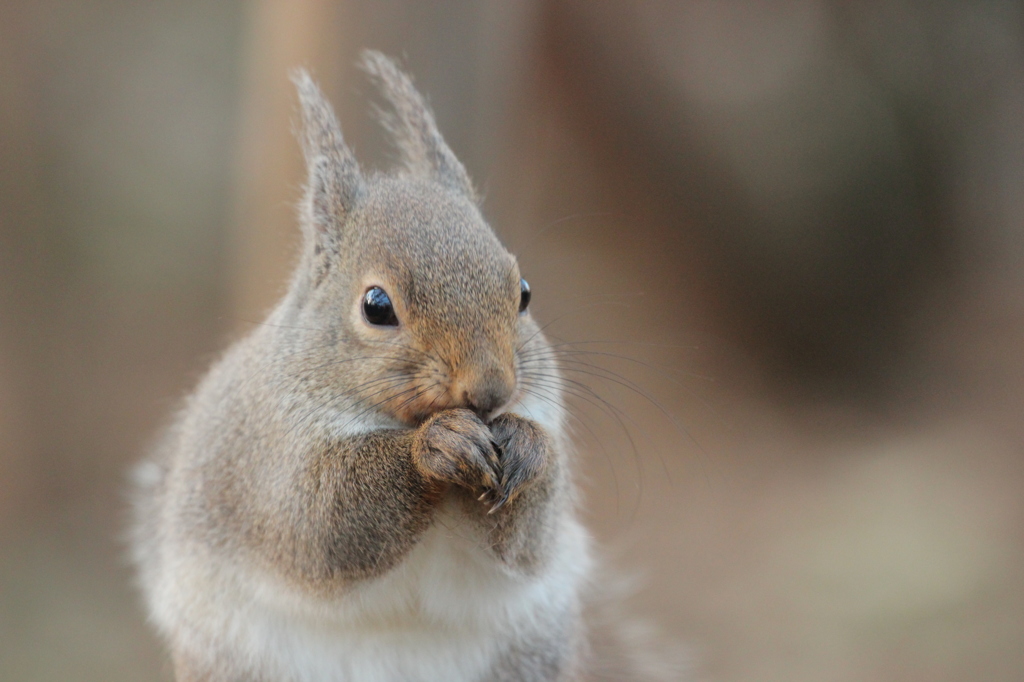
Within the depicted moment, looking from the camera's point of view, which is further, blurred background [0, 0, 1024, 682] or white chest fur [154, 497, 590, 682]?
blurred background [0, 0, 1024, 682]

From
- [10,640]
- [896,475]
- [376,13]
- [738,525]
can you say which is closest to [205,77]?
[376,13]

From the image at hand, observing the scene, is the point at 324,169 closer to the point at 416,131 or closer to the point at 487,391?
the point at 416,131

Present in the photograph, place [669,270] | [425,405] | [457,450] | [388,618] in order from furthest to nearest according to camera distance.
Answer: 1. [669,270]
2. [388,618]
3. [425,405]
4. [457,450]

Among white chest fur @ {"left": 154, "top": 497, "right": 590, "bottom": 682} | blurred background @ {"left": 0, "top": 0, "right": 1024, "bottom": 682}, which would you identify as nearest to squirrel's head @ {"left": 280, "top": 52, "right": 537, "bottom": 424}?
white chest fur @ {"left": 154, "top": 497, "right": 590, "bottom": 682}

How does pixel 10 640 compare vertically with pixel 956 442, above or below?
below

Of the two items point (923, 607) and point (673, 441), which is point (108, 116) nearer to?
point (673, 441)

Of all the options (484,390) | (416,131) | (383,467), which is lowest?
(383,467)

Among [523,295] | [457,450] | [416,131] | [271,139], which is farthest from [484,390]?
[271,139]

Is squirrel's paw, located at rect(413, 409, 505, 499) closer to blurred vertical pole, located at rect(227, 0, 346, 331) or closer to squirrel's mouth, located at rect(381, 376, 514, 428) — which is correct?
squirrel's mouth, located at rect(381, 376, 514, 428)
